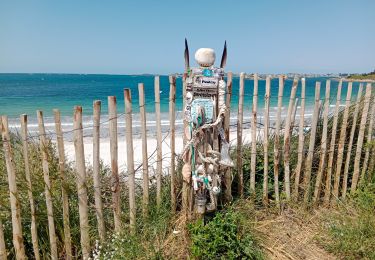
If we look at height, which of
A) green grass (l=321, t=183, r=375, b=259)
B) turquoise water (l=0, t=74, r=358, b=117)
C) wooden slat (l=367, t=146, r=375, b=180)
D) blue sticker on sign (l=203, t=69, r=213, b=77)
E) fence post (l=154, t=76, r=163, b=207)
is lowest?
turquoise water (l=0, t=74, r=358, b=117)

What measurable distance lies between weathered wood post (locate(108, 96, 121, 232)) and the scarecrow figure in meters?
0.74

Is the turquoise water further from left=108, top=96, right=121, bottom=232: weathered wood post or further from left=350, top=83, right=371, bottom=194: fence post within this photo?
left=350, top=83, right=371, bottom=194: fence post

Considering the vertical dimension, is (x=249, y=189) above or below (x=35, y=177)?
below

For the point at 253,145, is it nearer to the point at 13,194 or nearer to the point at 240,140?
the point at 240,140

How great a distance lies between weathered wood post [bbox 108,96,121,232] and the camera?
9.55 feet

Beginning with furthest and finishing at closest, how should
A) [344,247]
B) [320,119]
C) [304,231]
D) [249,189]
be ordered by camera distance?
[320,119]
[249,189]
[304,231]
[344,247]

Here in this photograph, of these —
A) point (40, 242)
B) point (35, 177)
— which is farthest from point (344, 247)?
point (35, 177)

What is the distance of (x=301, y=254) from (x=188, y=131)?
1.93 metres

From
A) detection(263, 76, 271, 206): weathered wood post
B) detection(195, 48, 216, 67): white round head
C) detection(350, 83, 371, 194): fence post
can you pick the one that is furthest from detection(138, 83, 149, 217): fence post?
detection(350, 83, 371, 194): fence post

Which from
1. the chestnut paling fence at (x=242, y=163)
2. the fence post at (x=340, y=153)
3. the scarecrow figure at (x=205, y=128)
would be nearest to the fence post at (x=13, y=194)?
the chestnut paling fence at (x=242, y=163)

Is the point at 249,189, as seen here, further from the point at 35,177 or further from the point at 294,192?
the point at 35,177

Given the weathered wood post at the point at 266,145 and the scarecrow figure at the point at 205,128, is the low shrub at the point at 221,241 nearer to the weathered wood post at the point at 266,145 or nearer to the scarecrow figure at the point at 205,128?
the scarecrow figure at the point at 205,128

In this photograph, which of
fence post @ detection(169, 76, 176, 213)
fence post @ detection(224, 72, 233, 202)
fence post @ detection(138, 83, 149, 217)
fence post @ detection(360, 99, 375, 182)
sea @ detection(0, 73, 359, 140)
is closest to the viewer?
fence post @ detection(138, 83, 149, 217)

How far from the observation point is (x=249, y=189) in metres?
3.88
